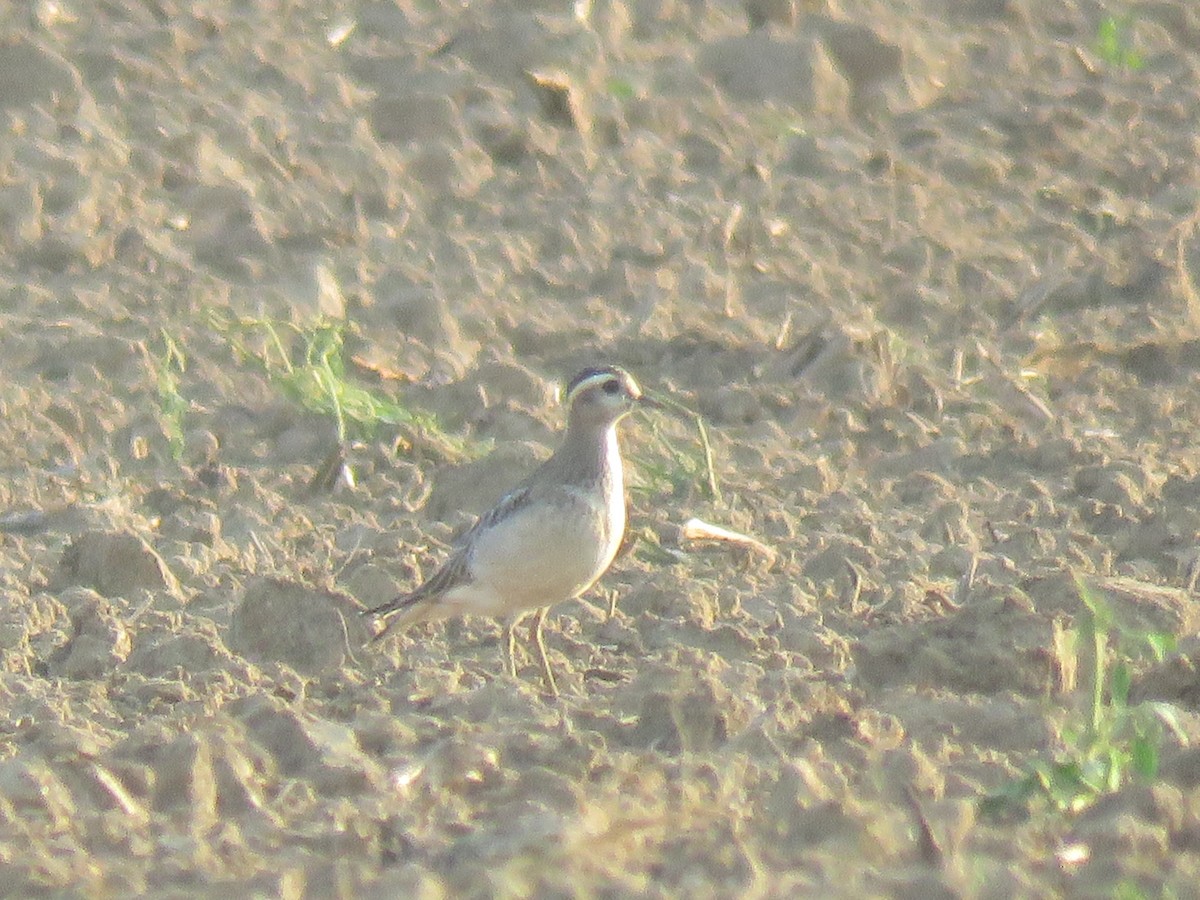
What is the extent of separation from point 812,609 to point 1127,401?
9.29ft

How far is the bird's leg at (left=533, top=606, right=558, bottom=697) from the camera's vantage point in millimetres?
7982

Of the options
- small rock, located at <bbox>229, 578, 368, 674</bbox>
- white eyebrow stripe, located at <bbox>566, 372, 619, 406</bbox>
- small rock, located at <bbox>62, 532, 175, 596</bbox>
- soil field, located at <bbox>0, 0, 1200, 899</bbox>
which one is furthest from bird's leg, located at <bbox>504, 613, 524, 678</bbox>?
small rock, located at <bbox>62, 532, 175, 596</bbox>

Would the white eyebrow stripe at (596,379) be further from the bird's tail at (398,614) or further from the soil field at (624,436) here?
the bird's tail at (398,614)

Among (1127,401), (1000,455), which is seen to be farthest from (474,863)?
(1127,401)

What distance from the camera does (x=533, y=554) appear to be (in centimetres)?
825

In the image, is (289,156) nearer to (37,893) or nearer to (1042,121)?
(1042,121)

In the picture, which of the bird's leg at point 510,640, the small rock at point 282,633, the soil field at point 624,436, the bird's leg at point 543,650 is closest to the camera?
the soil field at point 624,436

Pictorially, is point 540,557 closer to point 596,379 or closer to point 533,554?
point 533,554

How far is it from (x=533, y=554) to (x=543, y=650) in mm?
309

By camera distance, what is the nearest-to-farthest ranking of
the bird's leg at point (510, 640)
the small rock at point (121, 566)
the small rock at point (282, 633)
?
the small rock at point (282, 633), the bird's leg at point (510, 640), the small rock at point (121, 566)

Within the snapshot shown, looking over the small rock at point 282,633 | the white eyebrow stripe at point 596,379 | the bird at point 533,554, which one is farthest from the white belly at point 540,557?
the white eyebrow stripe at point 596,379

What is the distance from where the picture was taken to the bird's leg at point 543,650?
7.98 metres

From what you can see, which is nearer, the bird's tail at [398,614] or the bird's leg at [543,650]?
the bird's leg at [543,650]

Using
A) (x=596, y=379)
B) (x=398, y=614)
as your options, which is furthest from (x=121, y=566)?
(x=596, y=379)
